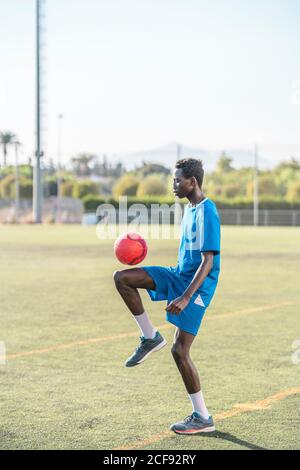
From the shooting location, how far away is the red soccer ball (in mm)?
6938

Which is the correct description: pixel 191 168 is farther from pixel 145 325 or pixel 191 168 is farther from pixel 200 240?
pixel 145 325

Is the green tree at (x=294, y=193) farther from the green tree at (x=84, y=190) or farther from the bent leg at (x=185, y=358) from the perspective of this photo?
the bent leg at (x=185, y=358)

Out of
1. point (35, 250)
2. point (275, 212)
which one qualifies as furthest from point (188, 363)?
point (275, 212)

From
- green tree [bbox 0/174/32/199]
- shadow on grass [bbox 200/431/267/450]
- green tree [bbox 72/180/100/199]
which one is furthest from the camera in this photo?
green tree [bbox 0/174/32/199]

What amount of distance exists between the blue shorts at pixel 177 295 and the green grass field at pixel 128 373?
80 centimetres

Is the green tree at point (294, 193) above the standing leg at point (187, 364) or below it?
above

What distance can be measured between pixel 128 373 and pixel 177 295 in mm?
2383

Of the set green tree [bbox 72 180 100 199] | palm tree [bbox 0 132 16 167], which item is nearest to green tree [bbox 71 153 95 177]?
palm tree [bbox 0 132 16 167]

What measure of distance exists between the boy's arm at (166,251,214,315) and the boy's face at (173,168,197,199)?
1.62ft

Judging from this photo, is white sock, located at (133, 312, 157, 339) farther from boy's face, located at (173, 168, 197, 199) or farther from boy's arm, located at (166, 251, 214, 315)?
boy's face, located at (173, 168, 197, 199)

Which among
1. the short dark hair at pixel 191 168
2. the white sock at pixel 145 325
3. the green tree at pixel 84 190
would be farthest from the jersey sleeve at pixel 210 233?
the green tree at pixel 84 190

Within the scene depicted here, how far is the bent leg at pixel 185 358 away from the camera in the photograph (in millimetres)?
6340

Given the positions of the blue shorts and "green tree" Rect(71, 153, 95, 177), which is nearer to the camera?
the blue shorts

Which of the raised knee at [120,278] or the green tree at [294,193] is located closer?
the raised knee at [120,278]
